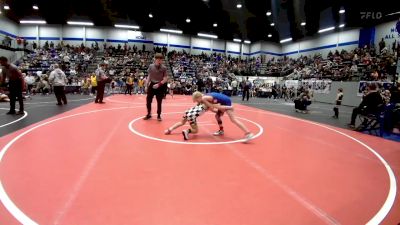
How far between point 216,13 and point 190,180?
23160mm

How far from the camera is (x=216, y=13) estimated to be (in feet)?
78.8

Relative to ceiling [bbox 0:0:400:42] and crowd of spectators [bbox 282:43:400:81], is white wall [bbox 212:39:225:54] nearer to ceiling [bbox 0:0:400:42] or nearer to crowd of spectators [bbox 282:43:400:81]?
ceiling [bbox 0:0:400:42]

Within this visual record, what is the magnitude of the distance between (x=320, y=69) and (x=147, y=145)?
22.7 metres

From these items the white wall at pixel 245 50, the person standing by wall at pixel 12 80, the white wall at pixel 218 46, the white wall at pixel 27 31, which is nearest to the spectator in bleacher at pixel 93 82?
the person standing by wall at pixel 12 80

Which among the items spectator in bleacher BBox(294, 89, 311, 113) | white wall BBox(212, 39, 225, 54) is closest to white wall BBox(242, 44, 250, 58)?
white wall BBox(212, 39, 225, 54)

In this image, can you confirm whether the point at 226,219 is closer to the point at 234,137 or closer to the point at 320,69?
the point at 234,137

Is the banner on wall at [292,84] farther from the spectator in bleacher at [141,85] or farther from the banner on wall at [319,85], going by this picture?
the spectator in bleacher at [141,85]

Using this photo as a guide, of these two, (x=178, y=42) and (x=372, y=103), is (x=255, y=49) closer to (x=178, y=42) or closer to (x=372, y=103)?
(x=178, y=42)

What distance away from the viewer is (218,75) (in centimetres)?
2859

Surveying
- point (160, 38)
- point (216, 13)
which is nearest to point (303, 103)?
point (216, 13)

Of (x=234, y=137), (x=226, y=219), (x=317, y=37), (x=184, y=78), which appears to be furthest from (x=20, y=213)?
(x=317, y=37)

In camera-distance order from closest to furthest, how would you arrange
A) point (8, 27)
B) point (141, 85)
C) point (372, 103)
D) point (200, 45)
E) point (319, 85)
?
point (372, 103), point (141, 85), point (319, 85), point (8, 27), point (200, 45)

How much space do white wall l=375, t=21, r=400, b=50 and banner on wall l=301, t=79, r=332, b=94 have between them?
21.6 feet

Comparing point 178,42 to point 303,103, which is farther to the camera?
point 178,42
